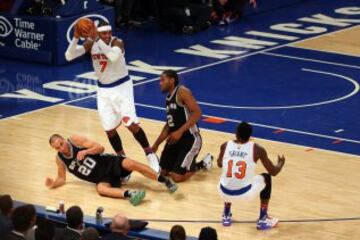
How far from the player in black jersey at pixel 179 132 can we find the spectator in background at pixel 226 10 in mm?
8249

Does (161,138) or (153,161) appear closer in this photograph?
(153,161)

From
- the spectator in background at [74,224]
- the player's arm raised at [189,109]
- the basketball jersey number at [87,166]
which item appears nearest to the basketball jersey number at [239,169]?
the player's arm raised at [189,109]

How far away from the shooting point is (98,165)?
498 inches

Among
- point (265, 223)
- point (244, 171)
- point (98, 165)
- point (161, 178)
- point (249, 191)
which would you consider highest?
point (244, 171)

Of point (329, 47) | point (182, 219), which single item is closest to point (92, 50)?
point (182, 219)

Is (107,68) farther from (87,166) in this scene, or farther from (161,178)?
(161,178)

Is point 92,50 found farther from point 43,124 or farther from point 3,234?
point 3,234

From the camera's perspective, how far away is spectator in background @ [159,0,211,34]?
20.5 m

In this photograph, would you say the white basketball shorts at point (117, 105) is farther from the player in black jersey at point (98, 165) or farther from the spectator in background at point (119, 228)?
the spectator in background at point (119, 228)

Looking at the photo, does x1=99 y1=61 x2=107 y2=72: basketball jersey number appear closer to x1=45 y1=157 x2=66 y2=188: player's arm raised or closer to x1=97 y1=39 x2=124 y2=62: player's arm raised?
x1=97 y1=39 x2=124 y2=62: player's arm raised

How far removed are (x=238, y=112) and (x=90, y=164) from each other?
3.85 meters

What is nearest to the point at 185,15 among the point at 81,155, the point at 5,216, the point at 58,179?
the point at 58,179

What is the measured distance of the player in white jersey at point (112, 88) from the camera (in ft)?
42.7

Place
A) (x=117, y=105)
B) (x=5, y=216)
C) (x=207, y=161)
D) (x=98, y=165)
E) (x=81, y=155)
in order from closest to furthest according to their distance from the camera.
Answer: (x=5, y=216)
(x=81, y=155)
(x=98, y=165)
(x=117, y=105)
(x=207, y=161)
